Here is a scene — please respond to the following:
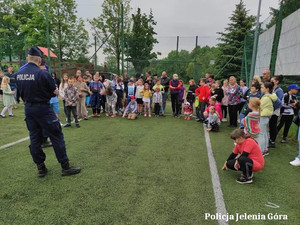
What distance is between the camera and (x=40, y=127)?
3715 mm

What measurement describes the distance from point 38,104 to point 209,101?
6078 mm

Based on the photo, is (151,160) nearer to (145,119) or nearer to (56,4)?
(145,119)

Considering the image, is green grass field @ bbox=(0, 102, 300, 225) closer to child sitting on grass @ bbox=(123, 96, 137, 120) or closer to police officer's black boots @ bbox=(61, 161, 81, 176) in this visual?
police officer's black boots @ bbox=(61, 161, 81, 176)

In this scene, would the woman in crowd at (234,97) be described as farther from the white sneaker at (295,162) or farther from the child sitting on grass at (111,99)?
the child sitting on grass at (111,99)

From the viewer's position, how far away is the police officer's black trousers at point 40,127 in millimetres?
3572

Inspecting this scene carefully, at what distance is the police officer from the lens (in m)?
3.49

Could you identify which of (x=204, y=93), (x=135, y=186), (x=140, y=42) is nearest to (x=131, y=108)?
(x=204, y=93)

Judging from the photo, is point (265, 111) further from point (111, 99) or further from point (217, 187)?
point (111, 99)

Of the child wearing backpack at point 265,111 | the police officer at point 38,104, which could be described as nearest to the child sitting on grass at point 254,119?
the child wearing backpack at point 265,111

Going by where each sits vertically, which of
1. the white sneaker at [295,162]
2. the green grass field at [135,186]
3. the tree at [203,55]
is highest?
the tree at [203,55]

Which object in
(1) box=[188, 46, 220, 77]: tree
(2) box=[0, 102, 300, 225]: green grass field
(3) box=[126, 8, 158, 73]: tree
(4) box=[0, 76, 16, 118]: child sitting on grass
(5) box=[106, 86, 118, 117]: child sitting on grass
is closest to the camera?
(2) box=[0, 102, 300, 225]: green grass field

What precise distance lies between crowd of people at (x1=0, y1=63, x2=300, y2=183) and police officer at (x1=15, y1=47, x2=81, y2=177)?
3.25 meters

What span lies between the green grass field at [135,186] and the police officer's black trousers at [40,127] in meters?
0.47

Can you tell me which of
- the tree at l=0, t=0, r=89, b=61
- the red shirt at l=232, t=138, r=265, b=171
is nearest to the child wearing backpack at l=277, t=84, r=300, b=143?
the red shirt at l=232, t=138, r=265, b=171
